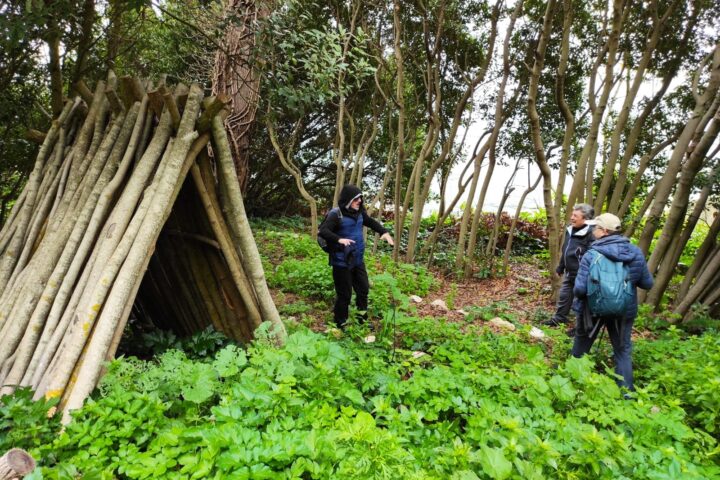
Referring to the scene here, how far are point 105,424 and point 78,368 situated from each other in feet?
2.23

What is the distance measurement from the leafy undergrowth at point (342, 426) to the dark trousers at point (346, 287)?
4.94 ft

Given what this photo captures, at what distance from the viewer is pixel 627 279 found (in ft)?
11.7

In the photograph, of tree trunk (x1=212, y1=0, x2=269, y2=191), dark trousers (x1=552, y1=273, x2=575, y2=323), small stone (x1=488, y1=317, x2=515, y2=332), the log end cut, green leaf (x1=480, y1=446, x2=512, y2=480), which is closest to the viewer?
the log end cut

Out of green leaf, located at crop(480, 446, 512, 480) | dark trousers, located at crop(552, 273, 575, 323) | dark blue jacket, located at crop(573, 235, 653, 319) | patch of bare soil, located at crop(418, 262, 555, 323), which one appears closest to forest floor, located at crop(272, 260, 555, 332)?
patch of bare soil, located at crop(418, 262, 555, 323)

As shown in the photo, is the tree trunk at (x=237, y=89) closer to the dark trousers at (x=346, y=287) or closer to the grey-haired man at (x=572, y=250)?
the dark trousers at (x=346, y=287)

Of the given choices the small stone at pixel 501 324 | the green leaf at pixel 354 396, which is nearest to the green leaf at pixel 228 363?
the green leaf at pixel 354 396

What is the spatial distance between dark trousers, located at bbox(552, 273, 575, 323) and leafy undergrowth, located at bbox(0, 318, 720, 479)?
2421 mm

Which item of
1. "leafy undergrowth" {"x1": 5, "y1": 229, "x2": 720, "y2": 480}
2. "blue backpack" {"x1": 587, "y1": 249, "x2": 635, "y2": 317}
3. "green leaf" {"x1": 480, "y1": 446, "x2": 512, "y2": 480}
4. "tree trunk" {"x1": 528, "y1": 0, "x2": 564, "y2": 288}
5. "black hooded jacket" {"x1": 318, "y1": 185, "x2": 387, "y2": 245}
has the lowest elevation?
"leafy undergrowth" {"x1": 5, "y1": 229, "x2": 720, "y2": 480}

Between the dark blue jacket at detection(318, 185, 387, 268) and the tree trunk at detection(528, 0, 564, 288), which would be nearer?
the dark blue jacket at detection(318, 185, 387, 268)

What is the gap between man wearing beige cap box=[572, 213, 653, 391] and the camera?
3.58 m

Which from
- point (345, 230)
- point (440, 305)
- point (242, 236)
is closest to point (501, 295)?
point (440, 305)

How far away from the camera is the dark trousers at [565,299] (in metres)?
5.51

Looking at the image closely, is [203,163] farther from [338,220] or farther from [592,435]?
[592,435]

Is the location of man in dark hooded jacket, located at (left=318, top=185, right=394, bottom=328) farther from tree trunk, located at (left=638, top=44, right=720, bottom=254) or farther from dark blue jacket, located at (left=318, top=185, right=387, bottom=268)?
tree trunk, located at (left=638, top=44, right=720, bottom=254)
